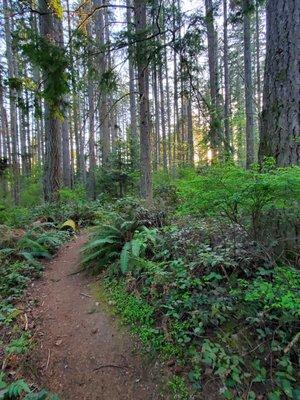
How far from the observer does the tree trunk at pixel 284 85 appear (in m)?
3.94

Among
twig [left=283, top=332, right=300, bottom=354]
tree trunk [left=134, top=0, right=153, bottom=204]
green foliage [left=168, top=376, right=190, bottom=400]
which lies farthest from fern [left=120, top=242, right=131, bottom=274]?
tree trunk [left=134, top=0, right=153, bottom=204]

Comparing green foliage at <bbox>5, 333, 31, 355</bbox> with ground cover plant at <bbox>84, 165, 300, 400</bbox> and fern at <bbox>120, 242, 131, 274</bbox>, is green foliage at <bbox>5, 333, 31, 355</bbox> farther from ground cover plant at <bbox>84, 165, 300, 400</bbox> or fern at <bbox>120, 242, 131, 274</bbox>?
fern at <bbox>120, 242, 131, 274</bbox>

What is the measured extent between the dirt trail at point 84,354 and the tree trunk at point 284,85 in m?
3.00

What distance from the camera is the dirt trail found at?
3.12 metres

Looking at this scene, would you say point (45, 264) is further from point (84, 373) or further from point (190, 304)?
point (190, 304)

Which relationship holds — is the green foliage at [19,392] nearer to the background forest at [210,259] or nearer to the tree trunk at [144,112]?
the background forest at [210,259]

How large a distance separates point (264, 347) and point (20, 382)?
2370mm

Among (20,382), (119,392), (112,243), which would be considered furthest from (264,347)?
(112,243)

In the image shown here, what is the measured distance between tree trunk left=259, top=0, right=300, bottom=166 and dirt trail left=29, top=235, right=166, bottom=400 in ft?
9.84

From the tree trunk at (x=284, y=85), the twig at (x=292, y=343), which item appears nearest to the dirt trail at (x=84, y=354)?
the twig at (x=292, y=343)

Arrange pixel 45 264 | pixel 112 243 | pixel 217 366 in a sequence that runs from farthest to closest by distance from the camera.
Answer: pixel 45 264 < pixel 112 243 < pixel 217 366

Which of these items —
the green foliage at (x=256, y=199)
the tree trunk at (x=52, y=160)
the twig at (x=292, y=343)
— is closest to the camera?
the twig at (x=292, y=343)

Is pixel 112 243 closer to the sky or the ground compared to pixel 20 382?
closer to the sky

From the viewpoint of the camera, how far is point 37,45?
6000mm
